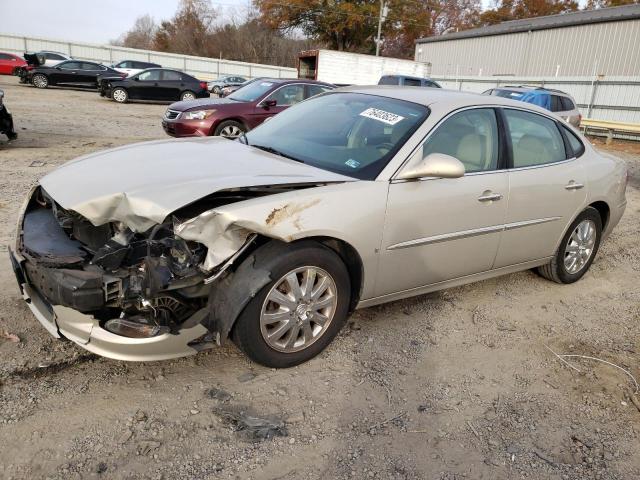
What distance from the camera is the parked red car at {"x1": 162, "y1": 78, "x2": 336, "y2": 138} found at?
9984 mm

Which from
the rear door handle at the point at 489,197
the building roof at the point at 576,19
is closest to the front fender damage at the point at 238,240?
the rear door handle at the point at 489,197

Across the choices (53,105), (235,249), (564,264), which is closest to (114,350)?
(235,249)

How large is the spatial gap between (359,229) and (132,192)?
1274 mm

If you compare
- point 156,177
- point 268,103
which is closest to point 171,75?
point 268,103

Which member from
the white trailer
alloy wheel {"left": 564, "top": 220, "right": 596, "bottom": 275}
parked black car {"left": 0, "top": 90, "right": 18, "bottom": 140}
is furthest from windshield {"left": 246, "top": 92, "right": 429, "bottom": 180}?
the white trailer

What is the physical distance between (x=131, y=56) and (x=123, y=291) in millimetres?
42047

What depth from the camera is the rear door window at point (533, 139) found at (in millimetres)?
3998

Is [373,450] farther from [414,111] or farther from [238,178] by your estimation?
[414,111]

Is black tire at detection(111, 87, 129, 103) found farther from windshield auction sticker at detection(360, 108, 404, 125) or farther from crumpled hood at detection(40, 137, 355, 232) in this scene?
windshield auction sticker at detection(360, 108, 404, 125)

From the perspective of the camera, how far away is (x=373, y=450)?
8.33ft

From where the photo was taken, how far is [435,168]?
3.19 m

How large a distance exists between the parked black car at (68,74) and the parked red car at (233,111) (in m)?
15.4

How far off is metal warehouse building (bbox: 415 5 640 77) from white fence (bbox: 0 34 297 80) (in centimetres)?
1548

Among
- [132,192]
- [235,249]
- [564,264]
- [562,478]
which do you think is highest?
[132,192]
